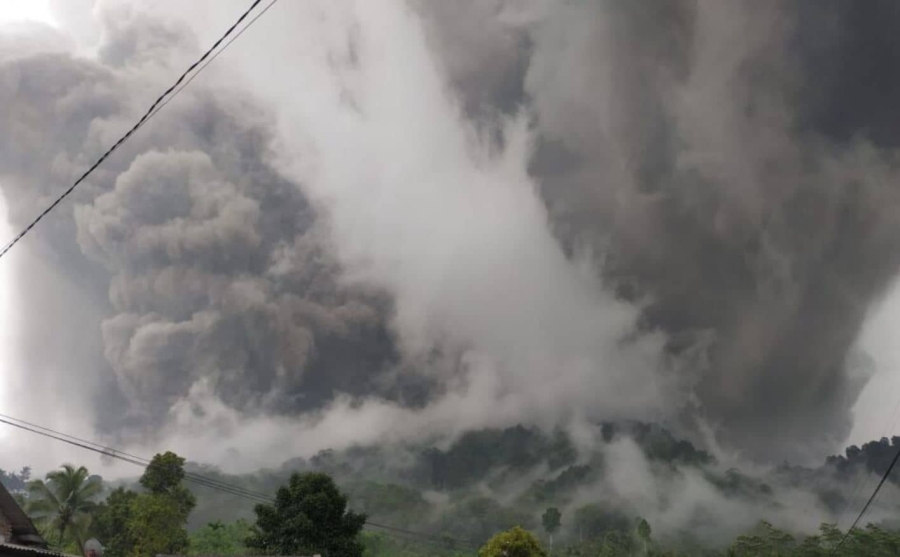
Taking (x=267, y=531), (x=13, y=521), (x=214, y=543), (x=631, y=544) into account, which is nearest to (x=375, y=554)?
(x=214, y=543)

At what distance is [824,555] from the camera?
109000 mm

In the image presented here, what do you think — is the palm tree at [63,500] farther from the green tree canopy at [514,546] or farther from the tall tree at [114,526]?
the green tree canopy at [514,546]

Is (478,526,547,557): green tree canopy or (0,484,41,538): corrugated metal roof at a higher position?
(478,526,547,557): green tree canopy

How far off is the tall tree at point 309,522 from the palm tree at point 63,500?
1905 cm

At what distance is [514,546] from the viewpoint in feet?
218

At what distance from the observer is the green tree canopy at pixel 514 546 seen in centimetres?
6594

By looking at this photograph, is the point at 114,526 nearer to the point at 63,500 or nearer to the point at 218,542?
the point at 63,500

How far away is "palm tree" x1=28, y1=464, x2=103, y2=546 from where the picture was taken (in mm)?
72750

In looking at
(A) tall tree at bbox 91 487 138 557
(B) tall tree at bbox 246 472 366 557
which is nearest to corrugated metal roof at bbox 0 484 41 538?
(B) tall tree at bbox 246 472 366 557

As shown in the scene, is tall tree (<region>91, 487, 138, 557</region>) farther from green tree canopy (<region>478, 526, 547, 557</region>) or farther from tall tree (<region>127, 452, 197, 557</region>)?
green tree canopy (<region>478, 526, 547, 557</region>)

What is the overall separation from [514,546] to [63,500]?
1908 inches

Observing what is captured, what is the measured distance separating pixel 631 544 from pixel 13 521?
152m

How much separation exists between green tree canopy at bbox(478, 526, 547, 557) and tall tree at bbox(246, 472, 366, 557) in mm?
15066

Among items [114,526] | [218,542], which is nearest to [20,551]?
[114,526]
